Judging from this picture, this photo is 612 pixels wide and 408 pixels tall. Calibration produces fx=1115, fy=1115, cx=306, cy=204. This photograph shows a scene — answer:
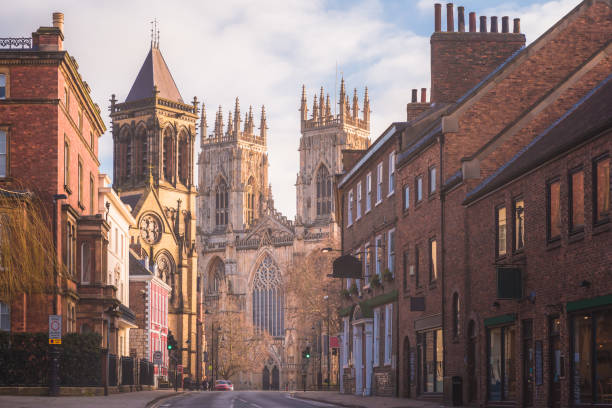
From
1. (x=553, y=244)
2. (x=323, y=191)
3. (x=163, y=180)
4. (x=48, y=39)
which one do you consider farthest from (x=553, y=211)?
(x=323, y=191)

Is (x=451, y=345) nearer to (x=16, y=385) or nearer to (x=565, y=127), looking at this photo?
(x=565, y=127)

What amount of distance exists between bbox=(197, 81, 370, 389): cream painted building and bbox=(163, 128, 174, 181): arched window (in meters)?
23.4

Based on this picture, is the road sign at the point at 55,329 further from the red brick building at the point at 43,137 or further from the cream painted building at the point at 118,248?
the cream painted building at the point at 118,248

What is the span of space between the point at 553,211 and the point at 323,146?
130 metres

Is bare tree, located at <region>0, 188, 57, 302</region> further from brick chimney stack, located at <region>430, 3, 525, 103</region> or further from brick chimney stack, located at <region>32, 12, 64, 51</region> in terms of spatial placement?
brick chimney stack, located at <region>430, 3, 525, 103</region>

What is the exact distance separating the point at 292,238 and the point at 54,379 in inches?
4198

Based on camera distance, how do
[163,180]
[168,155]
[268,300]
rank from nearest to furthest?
1. [163,180]
2. [168,155]
3. [268,300]

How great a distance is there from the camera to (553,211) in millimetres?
25312

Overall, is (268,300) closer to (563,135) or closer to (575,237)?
(563,135)

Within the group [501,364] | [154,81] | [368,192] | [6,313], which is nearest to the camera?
[501,364]

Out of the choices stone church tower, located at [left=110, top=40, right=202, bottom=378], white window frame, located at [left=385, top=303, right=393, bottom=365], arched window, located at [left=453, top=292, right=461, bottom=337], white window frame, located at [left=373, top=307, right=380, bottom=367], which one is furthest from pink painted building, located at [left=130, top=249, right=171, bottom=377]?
arched window, located at [left=453, top=292, right=461, bottom=337]

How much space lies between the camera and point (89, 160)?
5294 centimetres

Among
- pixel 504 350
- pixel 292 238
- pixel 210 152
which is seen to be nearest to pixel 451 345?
pixel 504 350

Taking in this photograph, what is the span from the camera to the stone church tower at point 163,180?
350 ft
